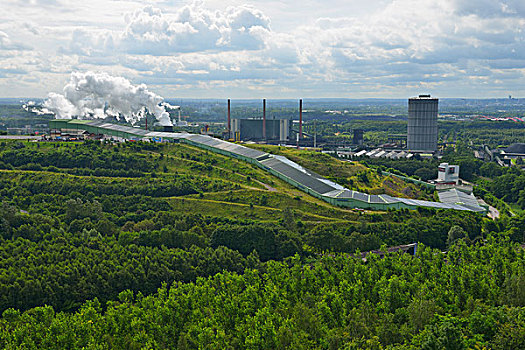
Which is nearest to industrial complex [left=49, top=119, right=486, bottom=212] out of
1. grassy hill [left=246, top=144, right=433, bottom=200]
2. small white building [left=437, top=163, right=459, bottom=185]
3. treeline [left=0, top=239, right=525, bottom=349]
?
grassy hill [left=246, top=144, right=433, bottom=200]

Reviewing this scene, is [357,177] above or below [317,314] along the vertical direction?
above

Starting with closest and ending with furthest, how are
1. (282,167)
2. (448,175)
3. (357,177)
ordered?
(282,167)
(357,177)
(448,175)

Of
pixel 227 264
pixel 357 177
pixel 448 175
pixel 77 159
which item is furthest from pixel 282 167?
pixel 227 264

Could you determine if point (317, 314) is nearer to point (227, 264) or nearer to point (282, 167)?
point (227, 264)

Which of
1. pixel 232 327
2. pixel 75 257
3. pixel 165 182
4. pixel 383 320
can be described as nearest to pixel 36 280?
pixel 75 257

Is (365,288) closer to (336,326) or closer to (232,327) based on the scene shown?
(336,326)

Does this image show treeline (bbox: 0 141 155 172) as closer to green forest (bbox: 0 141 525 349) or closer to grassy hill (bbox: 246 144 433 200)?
green forest (bbox: 0 141 525 349)
